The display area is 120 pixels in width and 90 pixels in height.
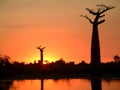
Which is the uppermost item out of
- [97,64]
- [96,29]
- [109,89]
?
[96,29]

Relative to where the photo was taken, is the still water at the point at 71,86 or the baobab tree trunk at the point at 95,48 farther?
the baobab tree trunk at the point at 95,48

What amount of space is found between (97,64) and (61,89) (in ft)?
61.8

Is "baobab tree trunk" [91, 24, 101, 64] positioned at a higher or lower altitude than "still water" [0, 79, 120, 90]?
higher

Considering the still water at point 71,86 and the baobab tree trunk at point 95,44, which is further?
the baobab tree trunk at point 95,44

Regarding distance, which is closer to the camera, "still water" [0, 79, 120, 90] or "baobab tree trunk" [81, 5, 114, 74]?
"still water" [0, 79, 120, 90]

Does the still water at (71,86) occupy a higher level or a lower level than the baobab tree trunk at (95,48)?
lower

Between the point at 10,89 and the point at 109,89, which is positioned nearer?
the point at 109,89

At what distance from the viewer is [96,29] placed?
43.8 meters

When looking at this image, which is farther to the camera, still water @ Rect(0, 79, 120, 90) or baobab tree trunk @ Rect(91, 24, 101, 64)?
baobab tree trunk @ Rect(91, 24, 101, 64)

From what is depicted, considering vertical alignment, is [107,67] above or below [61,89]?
above

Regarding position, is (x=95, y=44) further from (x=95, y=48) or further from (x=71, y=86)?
(x=71, y=86)

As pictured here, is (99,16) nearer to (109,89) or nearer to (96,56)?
(96,56)

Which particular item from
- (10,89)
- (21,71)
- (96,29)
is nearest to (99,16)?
(96,29)

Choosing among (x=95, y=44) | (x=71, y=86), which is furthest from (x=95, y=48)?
(x=71, y=86)
